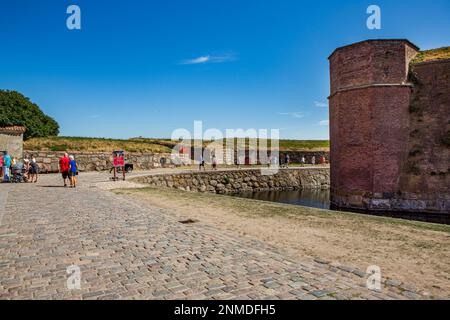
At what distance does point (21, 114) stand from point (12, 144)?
484 inches

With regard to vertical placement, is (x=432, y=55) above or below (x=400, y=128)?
above

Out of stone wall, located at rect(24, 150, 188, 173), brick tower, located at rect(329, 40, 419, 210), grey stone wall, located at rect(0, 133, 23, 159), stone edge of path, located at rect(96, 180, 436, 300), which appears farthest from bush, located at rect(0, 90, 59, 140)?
stone edge of path, located at rect(96, 180, 436, 300)

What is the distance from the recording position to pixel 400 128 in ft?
50.9

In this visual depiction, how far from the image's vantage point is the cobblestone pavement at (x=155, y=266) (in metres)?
3.50

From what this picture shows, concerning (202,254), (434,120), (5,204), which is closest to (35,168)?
(5,204)

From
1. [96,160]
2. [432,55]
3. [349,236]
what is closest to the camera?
[349,236]

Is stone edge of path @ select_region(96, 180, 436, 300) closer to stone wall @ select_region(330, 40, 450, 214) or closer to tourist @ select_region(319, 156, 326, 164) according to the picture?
stone wall @ select_region(330, 40, 450, 214)

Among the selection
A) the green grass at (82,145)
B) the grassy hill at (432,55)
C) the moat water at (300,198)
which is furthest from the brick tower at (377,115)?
the green grass at (82,145)

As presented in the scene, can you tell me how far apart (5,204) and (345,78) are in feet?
55.1


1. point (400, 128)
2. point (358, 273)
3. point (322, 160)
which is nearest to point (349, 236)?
point (358, 273)

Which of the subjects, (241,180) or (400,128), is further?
(241,180)

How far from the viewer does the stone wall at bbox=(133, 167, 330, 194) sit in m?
23.5

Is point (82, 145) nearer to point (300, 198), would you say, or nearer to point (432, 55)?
point (300, 198)

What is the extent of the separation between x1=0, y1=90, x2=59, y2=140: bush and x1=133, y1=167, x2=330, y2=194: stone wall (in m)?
16.9
